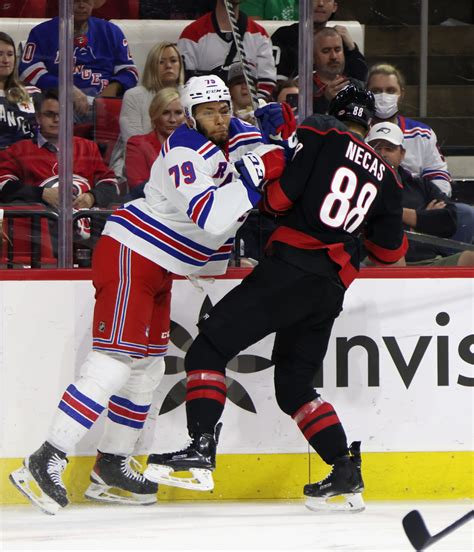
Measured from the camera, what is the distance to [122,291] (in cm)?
380

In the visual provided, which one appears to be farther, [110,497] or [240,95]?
[240,95]

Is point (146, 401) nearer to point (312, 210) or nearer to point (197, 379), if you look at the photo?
point (197, 379)

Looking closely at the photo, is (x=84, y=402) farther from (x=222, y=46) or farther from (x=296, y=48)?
(x=296, y=48)

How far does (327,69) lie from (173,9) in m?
0.53

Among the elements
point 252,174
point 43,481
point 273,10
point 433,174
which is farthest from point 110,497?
point 273,10

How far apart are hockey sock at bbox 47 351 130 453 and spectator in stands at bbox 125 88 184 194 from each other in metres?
0.64

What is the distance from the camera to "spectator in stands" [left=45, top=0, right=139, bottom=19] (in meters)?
4.09

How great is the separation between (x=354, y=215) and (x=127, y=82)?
905 mm

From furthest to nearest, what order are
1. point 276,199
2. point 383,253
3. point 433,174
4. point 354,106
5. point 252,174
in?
point 433,174 → point 383,253 → point 354,106 → point 276,199 → point 252,174

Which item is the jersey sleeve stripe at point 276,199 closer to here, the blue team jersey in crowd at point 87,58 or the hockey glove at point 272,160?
the hockey glove at point 272,160

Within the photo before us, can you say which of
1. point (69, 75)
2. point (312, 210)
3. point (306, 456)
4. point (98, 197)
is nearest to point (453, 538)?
point (306, 456)

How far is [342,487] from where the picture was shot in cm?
382

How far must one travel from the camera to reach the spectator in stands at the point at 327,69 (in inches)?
164

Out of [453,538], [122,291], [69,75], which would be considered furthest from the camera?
[69,75]
